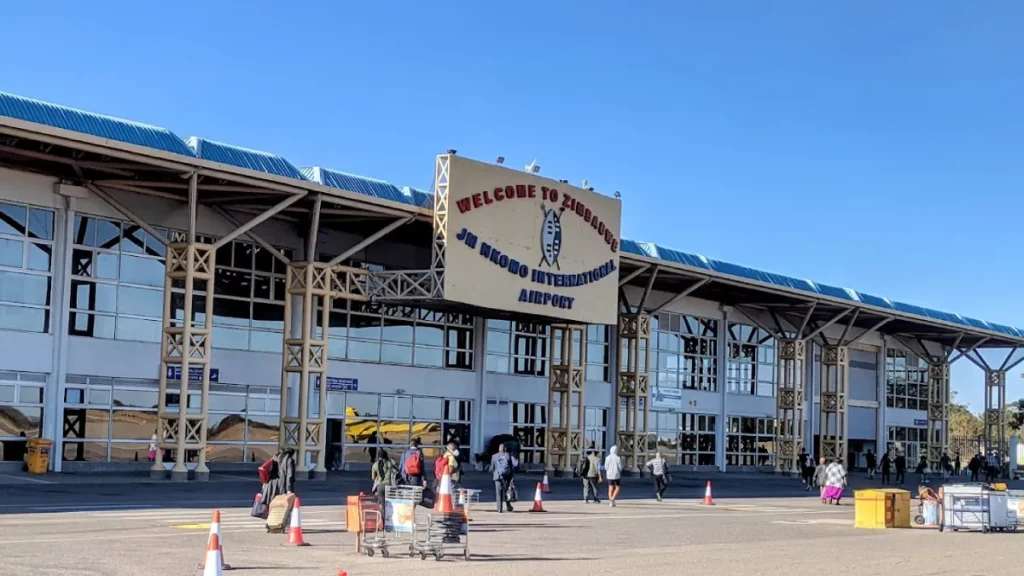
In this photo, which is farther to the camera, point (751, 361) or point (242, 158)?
point (751, 361)

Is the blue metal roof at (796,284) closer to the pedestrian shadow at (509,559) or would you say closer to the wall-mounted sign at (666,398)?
the wall-mounted sign at (666,398)

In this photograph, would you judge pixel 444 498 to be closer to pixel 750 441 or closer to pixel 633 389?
pixel 633 389

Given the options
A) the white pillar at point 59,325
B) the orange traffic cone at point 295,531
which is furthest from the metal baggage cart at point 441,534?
the white pillar at point 59,325

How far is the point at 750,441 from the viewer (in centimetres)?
6462

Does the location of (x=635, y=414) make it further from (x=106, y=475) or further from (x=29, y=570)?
(x=29, y=570)

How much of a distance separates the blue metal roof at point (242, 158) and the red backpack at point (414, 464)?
1434cm

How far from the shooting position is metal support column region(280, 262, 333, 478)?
128 feet

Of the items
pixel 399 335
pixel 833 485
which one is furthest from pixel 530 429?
pixel 833 485

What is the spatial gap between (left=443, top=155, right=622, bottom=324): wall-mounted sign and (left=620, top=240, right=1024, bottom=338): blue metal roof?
335cm

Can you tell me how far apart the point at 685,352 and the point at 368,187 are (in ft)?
79.4

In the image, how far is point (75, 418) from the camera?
123ft

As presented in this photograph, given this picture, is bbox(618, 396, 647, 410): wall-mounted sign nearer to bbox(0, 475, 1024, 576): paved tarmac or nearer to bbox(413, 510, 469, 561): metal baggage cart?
bbox(0, 475, 1024, 576): paved tarmac

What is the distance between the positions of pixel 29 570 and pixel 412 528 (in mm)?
4933

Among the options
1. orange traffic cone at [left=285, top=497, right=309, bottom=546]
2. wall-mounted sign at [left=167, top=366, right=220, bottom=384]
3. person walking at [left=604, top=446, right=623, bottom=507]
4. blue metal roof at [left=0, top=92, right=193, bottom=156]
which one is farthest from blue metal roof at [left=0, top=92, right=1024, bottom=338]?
orange traffic cone at [left=285, top=497, right=309, bottom=546]
